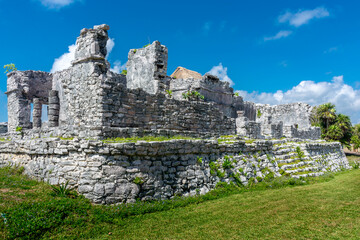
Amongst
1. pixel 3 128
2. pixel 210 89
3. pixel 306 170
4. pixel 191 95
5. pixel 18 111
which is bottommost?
pixel 306 170

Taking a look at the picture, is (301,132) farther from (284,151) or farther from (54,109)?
(54,109)

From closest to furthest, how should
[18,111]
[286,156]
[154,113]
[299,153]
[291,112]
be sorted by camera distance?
[154,113] < [286,156] < [299,153] < [18,111] < [291,112]

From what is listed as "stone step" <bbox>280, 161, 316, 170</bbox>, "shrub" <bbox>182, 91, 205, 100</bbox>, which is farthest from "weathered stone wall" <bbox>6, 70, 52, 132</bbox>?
"stone step" <bbox>280, 161, 316, 170</bbox>

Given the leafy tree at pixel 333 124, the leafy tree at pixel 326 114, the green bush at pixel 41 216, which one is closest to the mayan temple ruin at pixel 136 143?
the green bush at pixel 41 216

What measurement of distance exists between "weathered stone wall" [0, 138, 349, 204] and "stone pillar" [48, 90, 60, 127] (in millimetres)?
2027

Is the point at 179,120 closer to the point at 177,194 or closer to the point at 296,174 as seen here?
the point at 177,194

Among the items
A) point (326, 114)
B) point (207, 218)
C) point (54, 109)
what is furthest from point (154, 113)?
point (326, 114)

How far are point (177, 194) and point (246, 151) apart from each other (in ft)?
12.9

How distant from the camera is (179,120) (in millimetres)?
10609

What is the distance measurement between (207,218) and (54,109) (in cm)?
887

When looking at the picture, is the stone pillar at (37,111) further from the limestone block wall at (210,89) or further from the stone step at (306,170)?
the stone step at (306,170)

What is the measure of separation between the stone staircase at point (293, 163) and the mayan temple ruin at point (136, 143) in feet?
0.18

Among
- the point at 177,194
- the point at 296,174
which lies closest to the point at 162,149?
the point at 177,194

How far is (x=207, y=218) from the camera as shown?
6.35 metres
